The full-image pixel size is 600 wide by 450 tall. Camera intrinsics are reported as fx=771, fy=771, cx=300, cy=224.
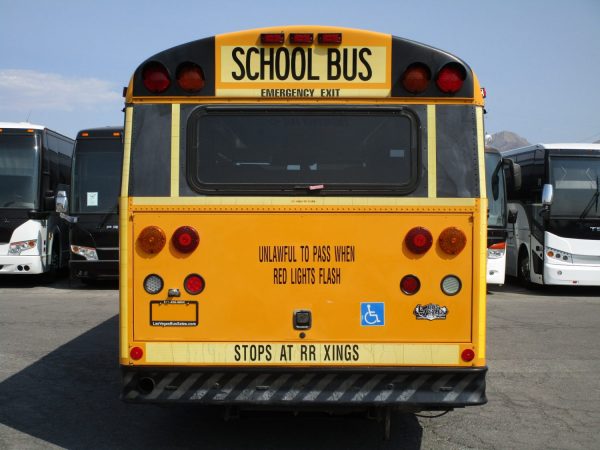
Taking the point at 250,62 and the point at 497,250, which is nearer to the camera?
the point at 250,62

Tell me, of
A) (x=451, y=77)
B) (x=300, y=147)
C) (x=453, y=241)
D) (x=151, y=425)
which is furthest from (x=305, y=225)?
(x=151, y=425)

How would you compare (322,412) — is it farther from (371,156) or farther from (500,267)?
(500,267)

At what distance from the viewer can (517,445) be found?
18.8 ft

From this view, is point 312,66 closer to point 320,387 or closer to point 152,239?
point 152,239

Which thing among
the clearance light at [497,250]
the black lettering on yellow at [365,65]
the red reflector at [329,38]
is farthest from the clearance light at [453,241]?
the clearance light at [497,250]

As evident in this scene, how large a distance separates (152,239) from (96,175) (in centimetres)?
1062

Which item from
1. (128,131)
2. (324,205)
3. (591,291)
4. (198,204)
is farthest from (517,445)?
(591,291)

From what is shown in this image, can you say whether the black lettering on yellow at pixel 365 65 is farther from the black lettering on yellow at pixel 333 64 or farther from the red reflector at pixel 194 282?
the red reflector at pixel 194 282

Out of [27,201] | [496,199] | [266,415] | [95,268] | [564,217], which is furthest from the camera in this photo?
[496,199]

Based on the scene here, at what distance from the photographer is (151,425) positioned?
6156mm

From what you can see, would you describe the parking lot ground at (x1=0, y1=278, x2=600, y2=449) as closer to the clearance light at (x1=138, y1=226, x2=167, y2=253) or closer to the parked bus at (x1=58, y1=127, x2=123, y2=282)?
the clearance light at (x1=138, y1=226, x2=167, y2=253)

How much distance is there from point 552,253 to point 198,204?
11692mm

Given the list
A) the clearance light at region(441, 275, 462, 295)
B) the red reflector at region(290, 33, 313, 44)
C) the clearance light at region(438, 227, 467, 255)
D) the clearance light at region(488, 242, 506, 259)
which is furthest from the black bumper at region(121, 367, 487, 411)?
the clearance light at region(488, 242, 506, 259)

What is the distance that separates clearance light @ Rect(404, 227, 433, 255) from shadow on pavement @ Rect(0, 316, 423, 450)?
158cm
